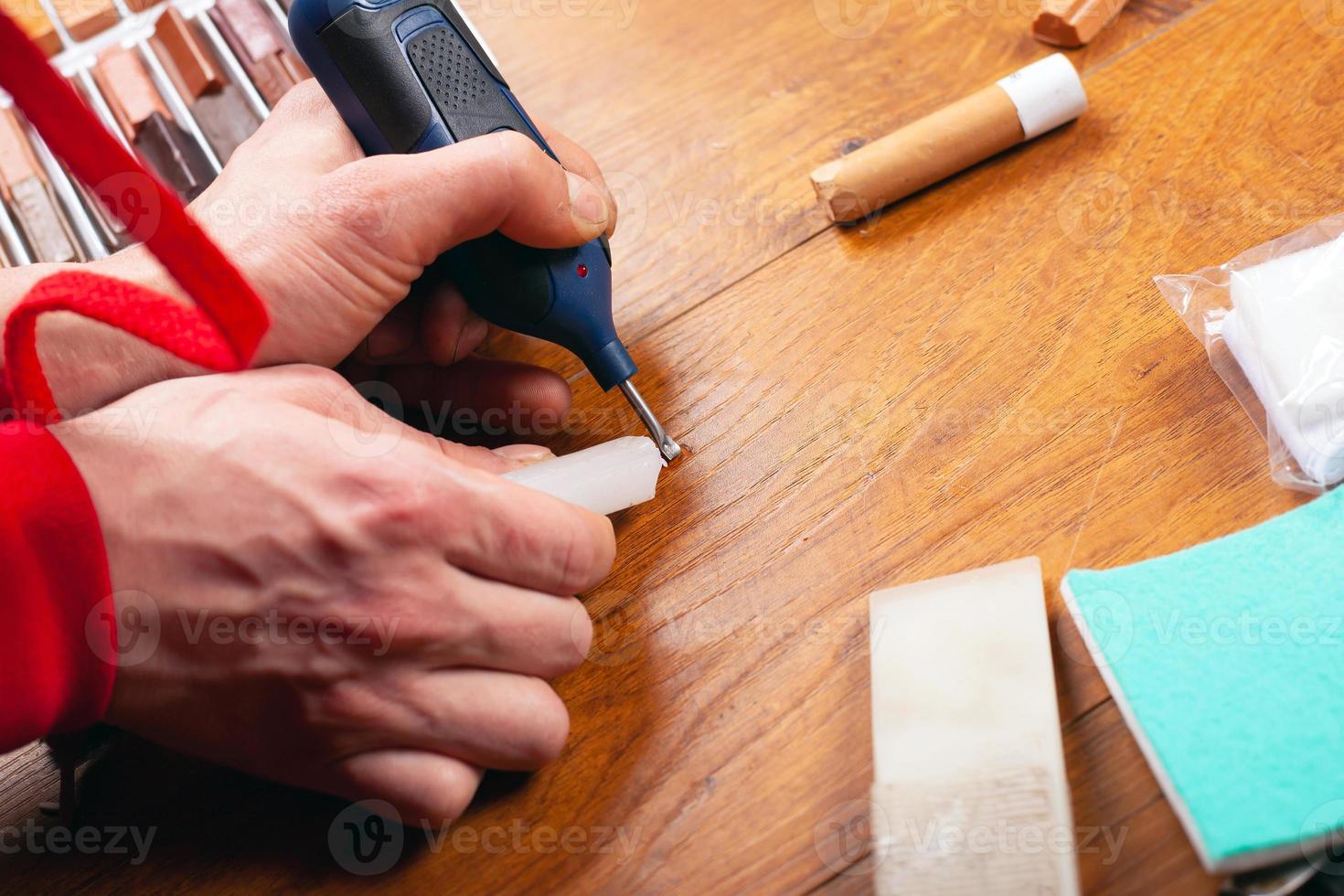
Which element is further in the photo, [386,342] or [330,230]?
[386,342]

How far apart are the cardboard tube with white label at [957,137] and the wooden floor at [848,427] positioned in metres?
0.02

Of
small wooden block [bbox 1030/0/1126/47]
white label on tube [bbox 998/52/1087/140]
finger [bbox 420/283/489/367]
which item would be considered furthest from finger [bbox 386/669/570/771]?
small wooden block [bbox 1030/0/1126/47]

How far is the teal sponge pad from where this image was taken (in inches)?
17.3

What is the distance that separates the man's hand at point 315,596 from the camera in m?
0.50

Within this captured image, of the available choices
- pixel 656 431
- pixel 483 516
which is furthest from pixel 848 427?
pixel 483 516

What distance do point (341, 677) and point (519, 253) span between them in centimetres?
26

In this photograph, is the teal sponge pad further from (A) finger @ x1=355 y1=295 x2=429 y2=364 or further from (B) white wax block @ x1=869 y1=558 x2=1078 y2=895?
(A) finger @ x1=355 y1=295 x2=429 y2=364

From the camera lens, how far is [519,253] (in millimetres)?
612

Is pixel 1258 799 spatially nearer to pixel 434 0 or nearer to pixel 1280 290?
pixel 1280 290

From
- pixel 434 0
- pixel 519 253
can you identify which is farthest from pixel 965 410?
pixel 434 0

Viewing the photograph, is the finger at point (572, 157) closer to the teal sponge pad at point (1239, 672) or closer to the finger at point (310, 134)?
the finger at point (310, 134)

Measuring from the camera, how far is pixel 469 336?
671mm

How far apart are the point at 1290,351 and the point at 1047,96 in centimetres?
25

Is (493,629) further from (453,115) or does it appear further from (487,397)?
(453,115)
